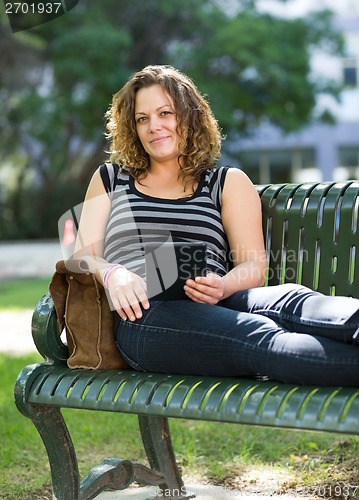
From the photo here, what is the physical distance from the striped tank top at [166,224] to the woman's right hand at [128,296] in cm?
25

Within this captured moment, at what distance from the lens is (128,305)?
2748 millimetres

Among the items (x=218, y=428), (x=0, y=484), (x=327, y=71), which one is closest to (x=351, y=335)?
(x=0, y=484)

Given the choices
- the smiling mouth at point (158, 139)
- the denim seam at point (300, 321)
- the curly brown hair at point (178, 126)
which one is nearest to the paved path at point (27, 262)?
the curly brown hair at point (178, 126)

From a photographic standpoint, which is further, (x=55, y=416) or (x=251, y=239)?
(x=251, y=239)

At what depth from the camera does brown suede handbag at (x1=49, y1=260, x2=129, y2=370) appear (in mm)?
2795

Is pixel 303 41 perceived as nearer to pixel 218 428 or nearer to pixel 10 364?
pixel 10 364

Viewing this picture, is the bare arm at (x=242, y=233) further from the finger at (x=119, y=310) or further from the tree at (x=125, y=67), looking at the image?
the tree at (x=125, y=67)

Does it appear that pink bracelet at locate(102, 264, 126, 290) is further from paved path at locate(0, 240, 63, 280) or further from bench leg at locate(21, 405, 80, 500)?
paved path at locate(0, 240, 63, 280)

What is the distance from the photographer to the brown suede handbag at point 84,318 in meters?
2.79

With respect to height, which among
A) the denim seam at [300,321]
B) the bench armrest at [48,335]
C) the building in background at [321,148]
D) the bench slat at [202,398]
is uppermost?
the denim seam at [300,321]

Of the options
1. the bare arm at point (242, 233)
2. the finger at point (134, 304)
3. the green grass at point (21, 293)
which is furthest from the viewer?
the green grass at point (21, 293)

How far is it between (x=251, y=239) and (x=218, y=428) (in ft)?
4.84

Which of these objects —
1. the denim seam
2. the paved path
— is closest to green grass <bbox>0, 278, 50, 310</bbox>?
the paved path

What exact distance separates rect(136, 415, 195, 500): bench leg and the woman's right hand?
0.64 meters
